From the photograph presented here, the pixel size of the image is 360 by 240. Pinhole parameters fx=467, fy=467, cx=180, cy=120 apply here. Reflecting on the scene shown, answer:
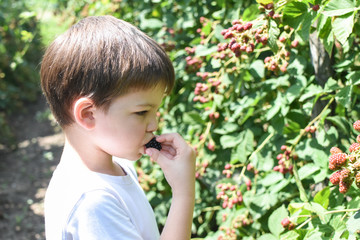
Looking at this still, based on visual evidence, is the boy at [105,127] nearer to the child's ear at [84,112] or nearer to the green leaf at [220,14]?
the child's ear at [84,112]

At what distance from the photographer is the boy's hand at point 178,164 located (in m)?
1.33

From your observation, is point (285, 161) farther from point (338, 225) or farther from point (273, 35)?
point (273, 35)

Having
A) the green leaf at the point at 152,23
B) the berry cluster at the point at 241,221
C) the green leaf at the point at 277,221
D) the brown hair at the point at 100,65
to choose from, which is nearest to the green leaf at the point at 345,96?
the green leaf at the point at 277,221

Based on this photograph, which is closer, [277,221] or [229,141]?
[277,221]

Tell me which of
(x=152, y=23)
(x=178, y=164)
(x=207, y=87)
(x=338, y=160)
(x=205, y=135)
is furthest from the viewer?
(x=152, y=23)

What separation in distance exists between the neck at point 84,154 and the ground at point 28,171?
2097mm

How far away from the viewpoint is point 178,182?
133 centimetres

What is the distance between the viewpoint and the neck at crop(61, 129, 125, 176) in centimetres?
133

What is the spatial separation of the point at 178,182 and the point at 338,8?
645 millimetres

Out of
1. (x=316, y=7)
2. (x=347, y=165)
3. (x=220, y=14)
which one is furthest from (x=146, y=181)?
(x=347, y=165)

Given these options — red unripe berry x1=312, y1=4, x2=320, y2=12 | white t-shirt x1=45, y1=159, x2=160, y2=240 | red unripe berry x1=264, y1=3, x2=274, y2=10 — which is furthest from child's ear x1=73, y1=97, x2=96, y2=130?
red unripe berry x1=312, y1=4, x2=320, y2=12

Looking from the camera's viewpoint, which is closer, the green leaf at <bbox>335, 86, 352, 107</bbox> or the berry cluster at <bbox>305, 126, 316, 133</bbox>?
the green leaf at <bbox>335, 86, 352, 107</bbox>

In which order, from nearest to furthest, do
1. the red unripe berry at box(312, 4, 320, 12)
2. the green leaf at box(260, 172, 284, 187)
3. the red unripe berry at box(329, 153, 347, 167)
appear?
the red unripe berry at box(329, 153, 347, 167) < the red unripe berry at box(312, 4, 320, 12) < the green leaf at box(260, 172, 284, 187)

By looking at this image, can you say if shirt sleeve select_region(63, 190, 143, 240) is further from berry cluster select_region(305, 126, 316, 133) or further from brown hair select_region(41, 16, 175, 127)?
berry cluster select_region(305, 126, 316, 133)
